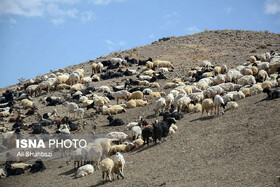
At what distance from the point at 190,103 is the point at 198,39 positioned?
93.3ft

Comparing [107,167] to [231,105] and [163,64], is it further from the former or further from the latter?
[163,64]

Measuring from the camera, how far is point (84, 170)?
16609 mm

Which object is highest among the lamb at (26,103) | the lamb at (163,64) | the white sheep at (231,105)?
the lamb at (163,64)

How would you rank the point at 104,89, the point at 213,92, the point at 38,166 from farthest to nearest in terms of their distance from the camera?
1. the point at 104,89
2. the point at 213,92
3. the point at 38,166

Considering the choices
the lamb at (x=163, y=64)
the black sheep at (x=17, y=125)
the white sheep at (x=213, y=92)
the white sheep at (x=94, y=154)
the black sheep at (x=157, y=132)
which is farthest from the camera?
the lamb at (x=163, y=64)

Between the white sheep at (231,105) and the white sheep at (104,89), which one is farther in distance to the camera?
the white sheep at (104,89)

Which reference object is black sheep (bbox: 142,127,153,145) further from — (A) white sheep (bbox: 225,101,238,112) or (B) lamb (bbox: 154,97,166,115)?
(B) lamb (bbox: 154,97,166,115)

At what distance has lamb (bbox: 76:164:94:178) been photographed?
16547 mm

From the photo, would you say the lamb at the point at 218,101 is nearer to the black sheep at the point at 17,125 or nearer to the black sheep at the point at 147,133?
the black sheep at the point at 147,133

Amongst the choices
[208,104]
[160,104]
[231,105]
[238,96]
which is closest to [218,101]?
[208,104]

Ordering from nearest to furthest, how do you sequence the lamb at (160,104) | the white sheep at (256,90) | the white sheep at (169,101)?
the white sheep at (256,90)
the lamb at (160,104)
the white sheep at (169,101)

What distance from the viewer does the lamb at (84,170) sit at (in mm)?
16547

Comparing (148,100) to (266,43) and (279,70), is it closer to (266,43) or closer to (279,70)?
(279,70)

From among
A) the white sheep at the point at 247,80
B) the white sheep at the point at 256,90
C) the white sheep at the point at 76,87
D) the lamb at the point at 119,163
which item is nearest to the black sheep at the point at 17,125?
the white sheep at the point at 76,87
